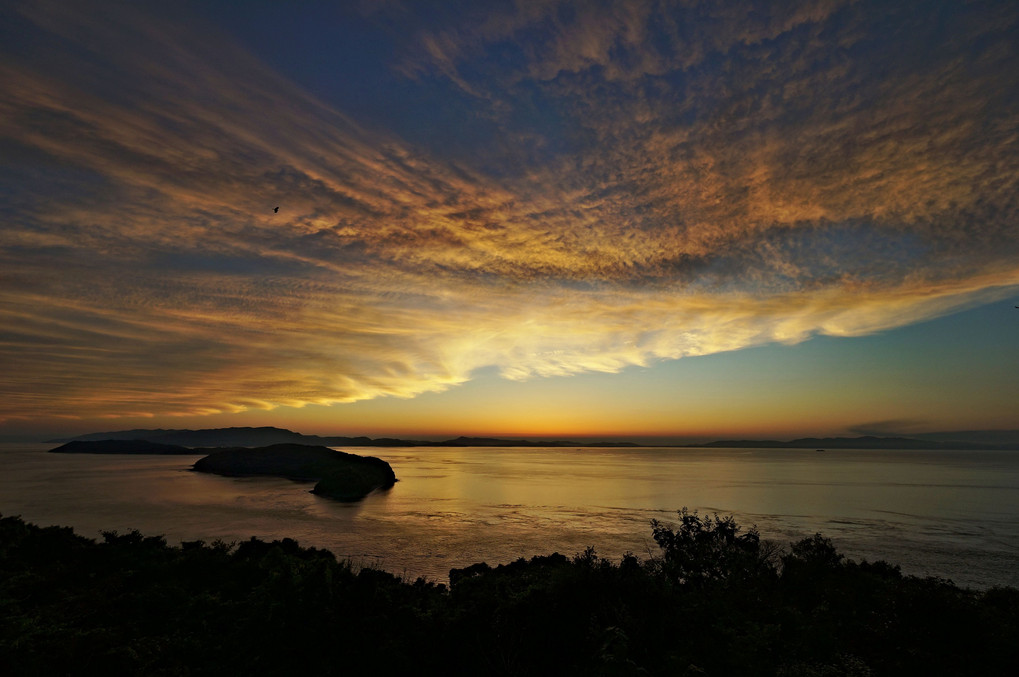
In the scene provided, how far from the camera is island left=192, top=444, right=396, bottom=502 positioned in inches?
2571

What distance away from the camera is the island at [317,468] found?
65312mm

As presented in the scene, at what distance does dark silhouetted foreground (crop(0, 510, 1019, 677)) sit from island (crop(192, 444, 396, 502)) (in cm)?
4749

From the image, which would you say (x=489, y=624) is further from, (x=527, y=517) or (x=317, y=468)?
(x=317, y=468)

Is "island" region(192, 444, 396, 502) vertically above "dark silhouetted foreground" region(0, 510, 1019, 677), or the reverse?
"dark silhouetted foreground" region(0, 510, 1019, 677)

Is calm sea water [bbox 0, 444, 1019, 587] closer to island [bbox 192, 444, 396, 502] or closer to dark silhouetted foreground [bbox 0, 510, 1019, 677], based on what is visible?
island [bbox 192, 444, 396, 502]

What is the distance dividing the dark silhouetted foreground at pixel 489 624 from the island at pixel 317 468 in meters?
47.5

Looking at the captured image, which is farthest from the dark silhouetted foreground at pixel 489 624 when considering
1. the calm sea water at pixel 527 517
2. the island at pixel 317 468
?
the island at pixel 317 468

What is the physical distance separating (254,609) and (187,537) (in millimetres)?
27195

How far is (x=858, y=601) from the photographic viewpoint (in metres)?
14.0

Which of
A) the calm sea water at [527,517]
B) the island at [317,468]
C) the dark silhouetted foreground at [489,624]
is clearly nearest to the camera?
the dark silhouetted foreground at [489,624]

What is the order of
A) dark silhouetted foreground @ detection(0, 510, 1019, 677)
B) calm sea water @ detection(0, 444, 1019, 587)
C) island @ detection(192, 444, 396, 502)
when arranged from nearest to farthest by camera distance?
dark silhouetted foreground @ detection(0, 510, 1019, 677)
calm sea water @ detection(0, 444, 1019, 587)
island @ detection(192, 444, 396, 502)

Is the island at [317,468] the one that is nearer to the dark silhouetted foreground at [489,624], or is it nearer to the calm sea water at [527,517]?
the calm sea water at [527,517]

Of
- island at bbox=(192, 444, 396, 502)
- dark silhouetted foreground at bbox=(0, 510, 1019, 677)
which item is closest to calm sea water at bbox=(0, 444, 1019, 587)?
island at bbox=(192, 444, 396, 502)

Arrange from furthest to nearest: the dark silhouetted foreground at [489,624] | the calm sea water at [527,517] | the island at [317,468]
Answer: the island at [317,468], the calm sea water at [527,517], the dark silhouetted foreground at [489,624]
